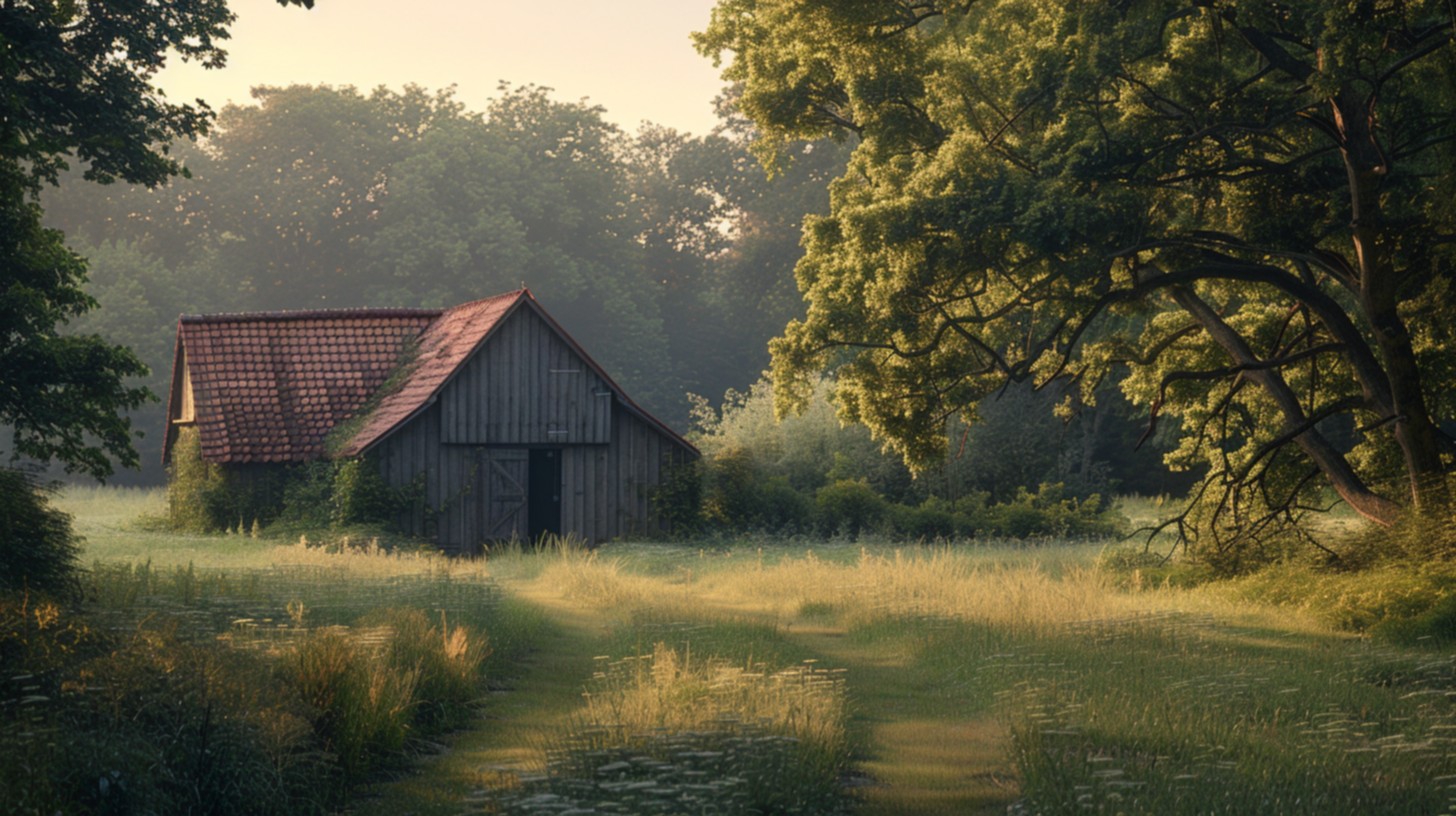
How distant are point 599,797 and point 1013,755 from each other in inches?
136

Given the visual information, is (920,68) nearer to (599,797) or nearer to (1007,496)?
(599,797)

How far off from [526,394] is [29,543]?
854 inches

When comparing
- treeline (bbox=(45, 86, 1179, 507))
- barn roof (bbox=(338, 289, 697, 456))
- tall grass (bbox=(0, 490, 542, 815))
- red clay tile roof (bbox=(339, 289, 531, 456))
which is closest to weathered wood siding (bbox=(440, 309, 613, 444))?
barn roof (bbox=(338, 289, 697, 456))

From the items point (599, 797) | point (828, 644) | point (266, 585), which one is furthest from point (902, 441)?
point (599, 797)

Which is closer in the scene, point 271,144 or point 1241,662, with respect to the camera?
point 1241,662

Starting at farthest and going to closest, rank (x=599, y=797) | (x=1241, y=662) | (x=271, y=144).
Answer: (x=271, y=144)
(x=1241, y=662)
(x=599, y=797)

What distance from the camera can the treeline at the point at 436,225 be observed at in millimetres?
68125

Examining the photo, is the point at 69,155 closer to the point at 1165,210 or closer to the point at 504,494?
the point at 1165,210

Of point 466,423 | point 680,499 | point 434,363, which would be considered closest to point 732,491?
point 680,499

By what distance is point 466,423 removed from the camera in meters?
33.7

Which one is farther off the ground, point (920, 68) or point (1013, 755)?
point (920, 68)

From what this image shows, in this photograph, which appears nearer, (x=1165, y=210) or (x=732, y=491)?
(x=1165, y=210)

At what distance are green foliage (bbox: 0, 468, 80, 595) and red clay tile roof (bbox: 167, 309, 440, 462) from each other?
21.4 meters

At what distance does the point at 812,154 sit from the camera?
7188 cm
